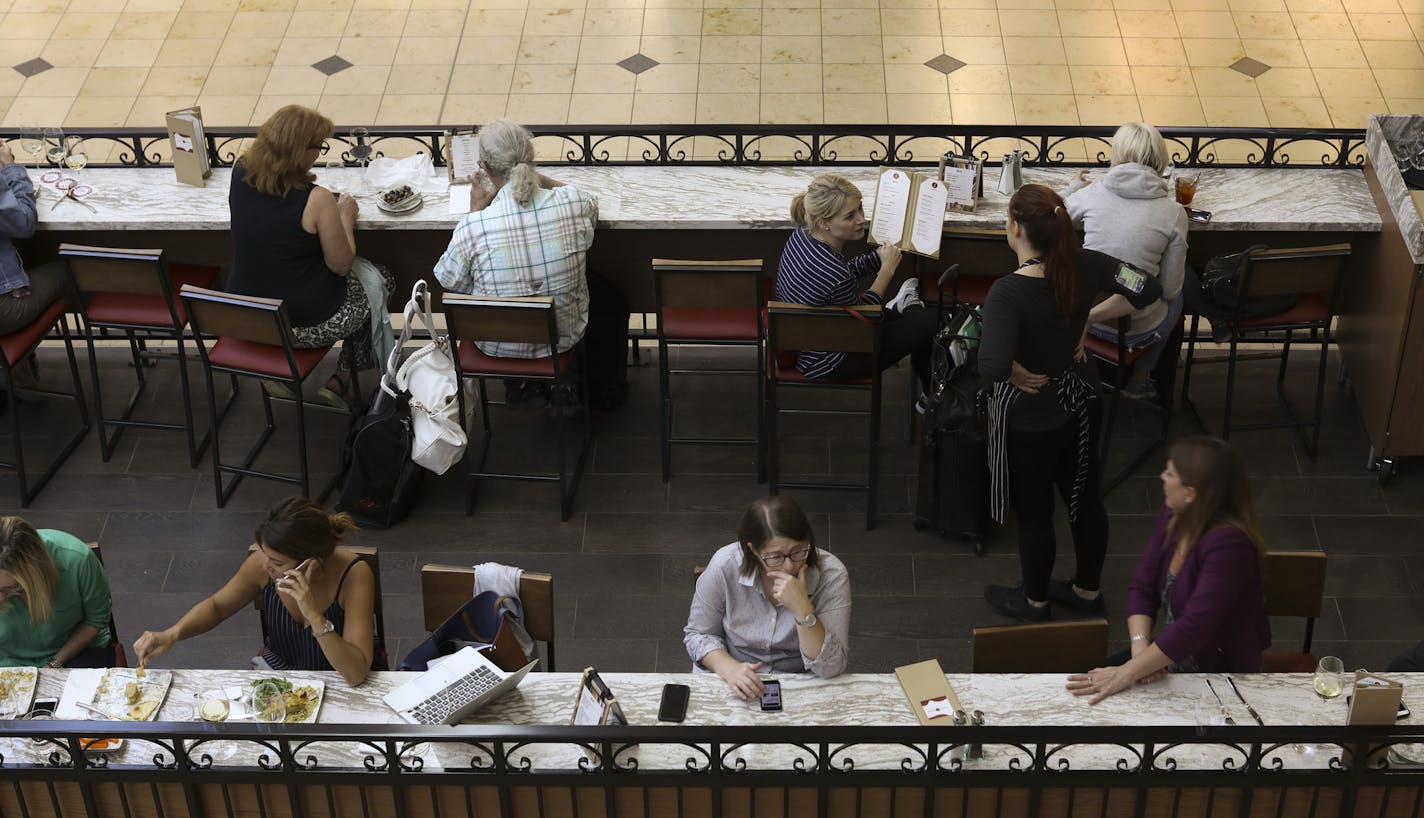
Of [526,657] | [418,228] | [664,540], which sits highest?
[418,228]

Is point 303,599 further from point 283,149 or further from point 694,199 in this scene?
point 694,199

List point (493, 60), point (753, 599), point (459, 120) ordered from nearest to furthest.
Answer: point (753, 599)
point (459, 120)
point (493, 60)

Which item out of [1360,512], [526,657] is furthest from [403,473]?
[1360,512]

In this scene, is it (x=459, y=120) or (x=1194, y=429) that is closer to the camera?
(x=1194, y=429)

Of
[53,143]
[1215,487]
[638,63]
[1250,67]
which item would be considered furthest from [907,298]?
[1250,67]

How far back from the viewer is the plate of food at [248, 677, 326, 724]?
374 centimetres

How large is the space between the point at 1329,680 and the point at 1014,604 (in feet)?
5.01

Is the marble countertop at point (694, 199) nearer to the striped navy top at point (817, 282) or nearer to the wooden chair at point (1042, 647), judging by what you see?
the striped navy top at point (817, 282)

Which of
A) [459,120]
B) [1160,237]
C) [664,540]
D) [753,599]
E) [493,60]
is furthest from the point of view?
[493,60]

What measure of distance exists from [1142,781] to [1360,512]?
8.83 feet

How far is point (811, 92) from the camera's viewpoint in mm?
8930

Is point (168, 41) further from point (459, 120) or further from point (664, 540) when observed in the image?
point (664, 540)

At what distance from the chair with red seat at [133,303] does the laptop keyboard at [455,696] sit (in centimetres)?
257

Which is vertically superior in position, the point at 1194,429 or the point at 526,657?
the point at 526,657
